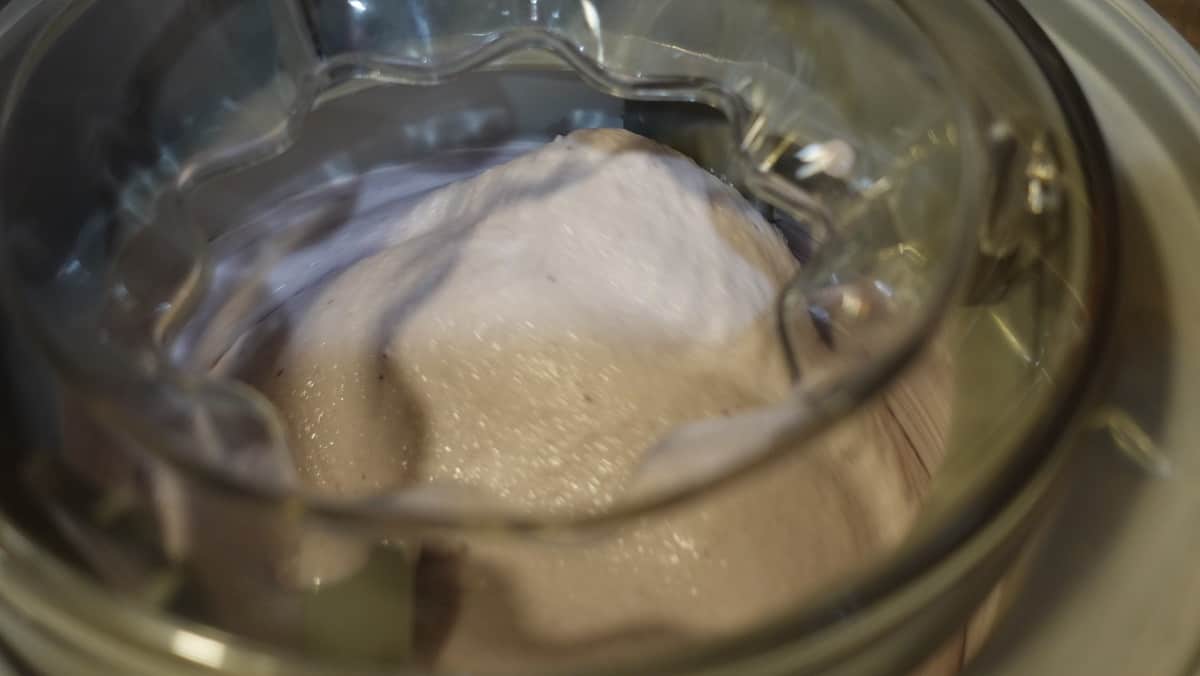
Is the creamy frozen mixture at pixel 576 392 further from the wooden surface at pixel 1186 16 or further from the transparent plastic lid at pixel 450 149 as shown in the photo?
the wooden surface at pixel 1186 16

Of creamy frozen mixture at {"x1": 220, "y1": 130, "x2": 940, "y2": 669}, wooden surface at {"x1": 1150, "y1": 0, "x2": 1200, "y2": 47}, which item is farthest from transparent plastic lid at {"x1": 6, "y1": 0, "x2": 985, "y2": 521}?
wooden surface at {"x1": 1150, "y1": 0, "x2": 1200, "y2": 47}

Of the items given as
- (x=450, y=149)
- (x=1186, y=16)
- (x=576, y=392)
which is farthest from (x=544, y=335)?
(x=1186, y=16)

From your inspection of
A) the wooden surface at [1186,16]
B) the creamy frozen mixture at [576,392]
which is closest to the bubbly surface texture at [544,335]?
the creamy frozen mixture at [576,392]

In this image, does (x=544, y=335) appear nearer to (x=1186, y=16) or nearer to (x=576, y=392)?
(x=576, y=392)

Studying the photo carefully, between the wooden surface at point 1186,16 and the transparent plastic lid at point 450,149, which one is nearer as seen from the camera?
the transparent plastic lid at point 450,149

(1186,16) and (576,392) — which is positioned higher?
(1186,16)

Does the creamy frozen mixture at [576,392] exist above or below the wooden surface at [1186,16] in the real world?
below
